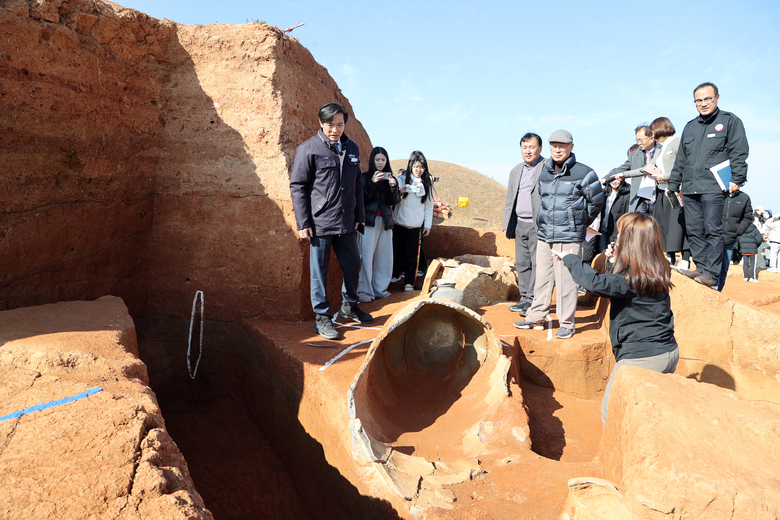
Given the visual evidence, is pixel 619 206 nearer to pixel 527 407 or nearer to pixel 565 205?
pixel 565 205

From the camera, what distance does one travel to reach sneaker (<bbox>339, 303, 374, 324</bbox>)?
4.36 m

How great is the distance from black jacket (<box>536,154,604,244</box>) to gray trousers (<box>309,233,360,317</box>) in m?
1.68

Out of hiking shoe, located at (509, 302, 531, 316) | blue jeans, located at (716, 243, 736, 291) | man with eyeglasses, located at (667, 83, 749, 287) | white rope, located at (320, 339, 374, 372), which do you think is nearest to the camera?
white rope, located at (320, 339, 374, 372)

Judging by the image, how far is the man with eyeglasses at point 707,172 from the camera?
3818 mm

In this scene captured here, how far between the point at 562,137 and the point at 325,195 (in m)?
2.00

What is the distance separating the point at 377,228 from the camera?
537 cm

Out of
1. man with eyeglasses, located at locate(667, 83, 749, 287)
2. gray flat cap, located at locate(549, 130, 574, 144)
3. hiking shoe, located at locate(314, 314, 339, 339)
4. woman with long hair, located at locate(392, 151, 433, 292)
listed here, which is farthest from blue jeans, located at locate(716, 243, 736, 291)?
hiking shoe, located at locate(314, 314, 339, 339)

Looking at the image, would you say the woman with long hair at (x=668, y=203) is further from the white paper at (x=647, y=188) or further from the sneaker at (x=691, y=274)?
the sneaker at (x=691, y=274)

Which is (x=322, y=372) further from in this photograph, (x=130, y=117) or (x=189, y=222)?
(x=130, y=117)

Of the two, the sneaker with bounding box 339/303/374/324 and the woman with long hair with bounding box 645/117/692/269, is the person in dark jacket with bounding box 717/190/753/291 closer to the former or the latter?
the woman with long hair with bounding box 645/117/692/269

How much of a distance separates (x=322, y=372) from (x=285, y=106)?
2454mm

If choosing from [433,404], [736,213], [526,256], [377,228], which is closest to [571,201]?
[526,256]

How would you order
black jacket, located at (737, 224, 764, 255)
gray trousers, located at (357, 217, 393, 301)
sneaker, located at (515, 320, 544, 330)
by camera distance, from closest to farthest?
sneaker, located at (515, 320, 544, 330) → gray trousers, located at (357, 217, 393, 301) → black jacket, located at (737, 224, 764, 255)

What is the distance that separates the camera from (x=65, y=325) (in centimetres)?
271
